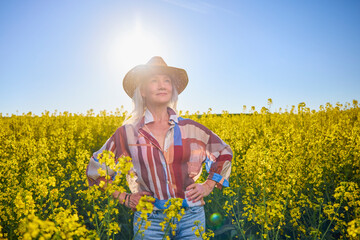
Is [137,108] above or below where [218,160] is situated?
above

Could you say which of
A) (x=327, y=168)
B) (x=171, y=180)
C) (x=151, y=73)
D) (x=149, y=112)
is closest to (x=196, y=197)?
(x=171, y=180)

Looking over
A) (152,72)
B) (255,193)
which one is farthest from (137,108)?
(255,193)

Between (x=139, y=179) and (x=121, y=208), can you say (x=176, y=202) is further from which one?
(x=121, y=208)

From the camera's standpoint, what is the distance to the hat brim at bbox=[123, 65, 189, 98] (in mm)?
1991

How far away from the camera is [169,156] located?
1.78 meters

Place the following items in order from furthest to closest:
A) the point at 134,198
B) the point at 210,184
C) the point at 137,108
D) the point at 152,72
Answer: the point at 137,108, the point at 152,72, the point at 210,184, the point at 134,198

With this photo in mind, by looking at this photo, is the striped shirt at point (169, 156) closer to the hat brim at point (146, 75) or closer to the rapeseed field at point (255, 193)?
the rapeseed field at point (255, 193)

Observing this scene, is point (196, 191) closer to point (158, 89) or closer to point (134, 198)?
point (134, 198)

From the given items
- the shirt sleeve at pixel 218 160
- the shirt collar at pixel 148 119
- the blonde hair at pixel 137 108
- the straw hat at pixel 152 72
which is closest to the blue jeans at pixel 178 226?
the shirt sleeve at pixel 218 160

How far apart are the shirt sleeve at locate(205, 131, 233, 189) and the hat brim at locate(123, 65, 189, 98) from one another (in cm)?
61

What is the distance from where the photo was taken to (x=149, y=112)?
194 cm

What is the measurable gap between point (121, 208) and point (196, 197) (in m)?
1.76

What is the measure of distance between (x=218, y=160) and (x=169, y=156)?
0.41m

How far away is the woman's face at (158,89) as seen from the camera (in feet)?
6.12
